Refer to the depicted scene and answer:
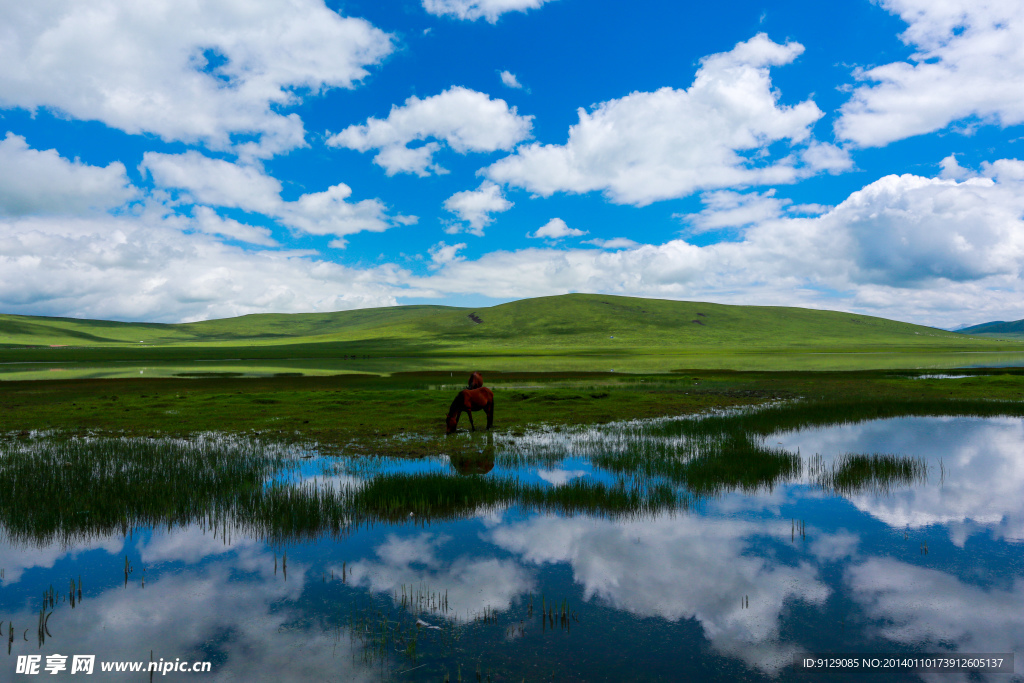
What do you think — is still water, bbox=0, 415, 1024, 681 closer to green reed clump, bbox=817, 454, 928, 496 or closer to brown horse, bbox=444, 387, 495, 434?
green reed clump, bbox=817, 454, 928, 496

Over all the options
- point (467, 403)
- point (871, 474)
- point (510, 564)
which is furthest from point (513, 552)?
point (467, 403)

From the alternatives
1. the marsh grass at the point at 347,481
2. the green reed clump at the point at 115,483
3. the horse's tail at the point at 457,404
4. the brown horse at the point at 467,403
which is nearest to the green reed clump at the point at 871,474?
the marsh grass at the point at 347,481

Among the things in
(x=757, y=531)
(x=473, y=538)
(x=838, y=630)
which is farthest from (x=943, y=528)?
(x=473, y=538)

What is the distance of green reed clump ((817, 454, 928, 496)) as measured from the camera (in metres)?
14.1

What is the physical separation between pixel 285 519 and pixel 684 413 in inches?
880

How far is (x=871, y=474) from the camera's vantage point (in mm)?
15273

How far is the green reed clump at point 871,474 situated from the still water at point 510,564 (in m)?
0.10

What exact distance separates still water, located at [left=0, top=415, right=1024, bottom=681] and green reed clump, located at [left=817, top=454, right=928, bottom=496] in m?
0.10

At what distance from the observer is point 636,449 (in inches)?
744

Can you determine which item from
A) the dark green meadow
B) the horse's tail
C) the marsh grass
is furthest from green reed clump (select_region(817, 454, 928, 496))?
the horse's tail

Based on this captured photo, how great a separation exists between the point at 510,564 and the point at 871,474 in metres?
12.3

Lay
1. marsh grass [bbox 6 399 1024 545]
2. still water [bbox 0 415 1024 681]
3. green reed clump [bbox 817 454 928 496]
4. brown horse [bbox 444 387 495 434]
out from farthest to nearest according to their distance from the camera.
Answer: brown horse [bbox 444 387 495 434], green reed clump [bbox 817 454 928 496], marsh grass [bbox 6 399 1024 545], still water [bbox 0 415 1024 681]

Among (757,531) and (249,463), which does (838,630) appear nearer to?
(757,531)

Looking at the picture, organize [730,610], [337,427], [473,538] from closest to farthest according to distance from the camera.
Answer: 1. [730,610]
2. [473,538]
3. [337,427]
